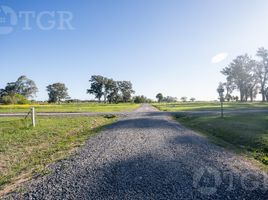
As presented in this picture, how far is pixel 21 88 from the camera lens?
122438mm

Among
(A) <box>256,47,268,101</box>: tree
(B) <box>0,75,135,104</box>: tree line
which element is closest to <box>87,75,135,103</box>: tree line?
(B) <box>0,75,135,104</box>: tree line

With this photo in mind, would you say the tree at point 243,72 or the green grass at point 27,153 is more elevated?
the tree at point 243,72

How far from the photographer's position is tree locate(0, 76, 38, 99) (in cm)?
12006

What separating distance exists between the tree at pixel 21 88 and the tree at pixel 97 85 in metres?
32.4

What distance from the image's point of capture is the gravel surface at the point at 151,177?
4154 mm

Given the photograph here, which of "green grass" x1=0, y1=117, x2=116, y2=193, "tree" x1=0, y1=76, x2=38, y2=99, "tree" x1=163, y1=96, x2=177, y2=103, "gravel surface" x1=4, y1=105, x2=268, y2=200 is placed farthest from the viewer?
"tree" x1=163, y1=96, x2=177, y2=103

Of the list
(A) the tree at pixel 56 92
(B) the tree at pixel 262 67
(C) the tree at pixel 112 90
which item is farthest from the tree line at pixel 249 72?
(A) the tree at pixel 56 92

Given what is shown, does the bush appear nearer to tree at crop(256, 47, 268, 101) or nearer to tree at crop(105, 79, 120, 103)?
tree at crop(105, 79, 120, 103)

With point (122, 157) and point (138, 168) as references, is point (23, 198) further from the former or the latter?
point (122, 157)

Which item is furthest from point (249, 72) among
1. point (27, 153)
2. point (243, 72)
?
point (27, 153)

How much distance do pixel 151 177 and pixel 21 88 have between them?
13374 centimetres

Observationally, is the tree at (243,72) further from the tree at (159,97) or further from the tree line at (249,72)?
the tree at (159,97)

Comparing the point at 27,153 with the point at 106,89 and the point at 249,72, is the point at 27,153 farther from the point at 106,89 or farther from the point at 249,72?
Result: the point at 106,89

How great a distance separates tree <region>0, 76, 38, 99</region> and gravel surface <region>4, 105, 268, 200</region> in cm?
12892
